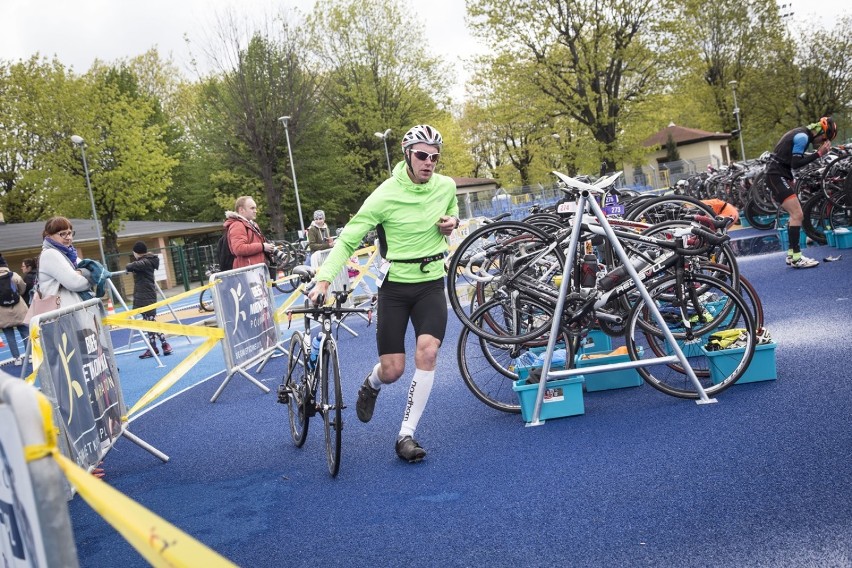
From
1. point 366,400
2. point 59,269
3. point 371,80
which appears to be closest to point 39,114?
point 371,80

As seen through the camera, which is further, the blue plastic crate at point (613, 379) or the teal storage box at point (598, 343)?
the teal storage box at point (598, 343)

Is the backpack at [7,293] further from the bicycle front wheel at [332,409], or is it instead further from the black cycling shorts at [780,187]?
the black cycling shorts at [780,187]

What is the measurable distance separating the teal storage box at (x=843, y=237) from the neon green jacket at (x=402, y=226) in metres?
8.94

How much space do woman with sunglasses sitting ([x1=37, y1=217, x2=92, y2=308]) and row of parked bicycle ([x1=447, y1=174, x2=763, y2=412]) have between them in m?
3.99

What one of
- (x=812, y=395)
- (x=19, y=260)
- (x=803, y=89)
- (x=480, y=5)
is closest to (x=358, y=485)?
(x=812, y=395)

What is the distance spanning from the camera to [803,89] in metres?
55.2

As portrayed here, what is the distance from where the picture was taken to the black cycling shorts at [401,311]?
17.4 ft

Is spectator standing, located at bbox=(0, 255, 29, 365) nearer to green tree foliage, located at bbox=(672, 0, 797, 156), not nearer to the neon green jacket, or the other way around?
the neon green jacket

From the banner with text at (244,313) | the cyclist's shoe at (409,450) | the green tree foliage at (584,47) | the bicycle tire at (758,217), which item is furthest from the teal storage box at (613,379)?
the green tree foliage at (584,47)

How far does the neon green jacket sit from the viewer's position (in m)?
5.26

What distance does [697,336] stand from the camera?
5910mm

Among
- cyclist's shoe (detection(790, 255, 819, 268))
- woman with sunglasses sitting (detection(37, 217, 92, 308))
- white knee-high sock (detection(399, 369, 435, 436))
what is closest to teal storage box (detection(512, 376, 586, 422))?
white knee-high sock (detection(399, 369, 435, 436))

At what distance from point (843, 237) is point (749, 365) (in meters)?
7.27

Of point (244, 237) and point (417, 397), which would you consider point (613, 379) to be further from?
point (244, 237)
